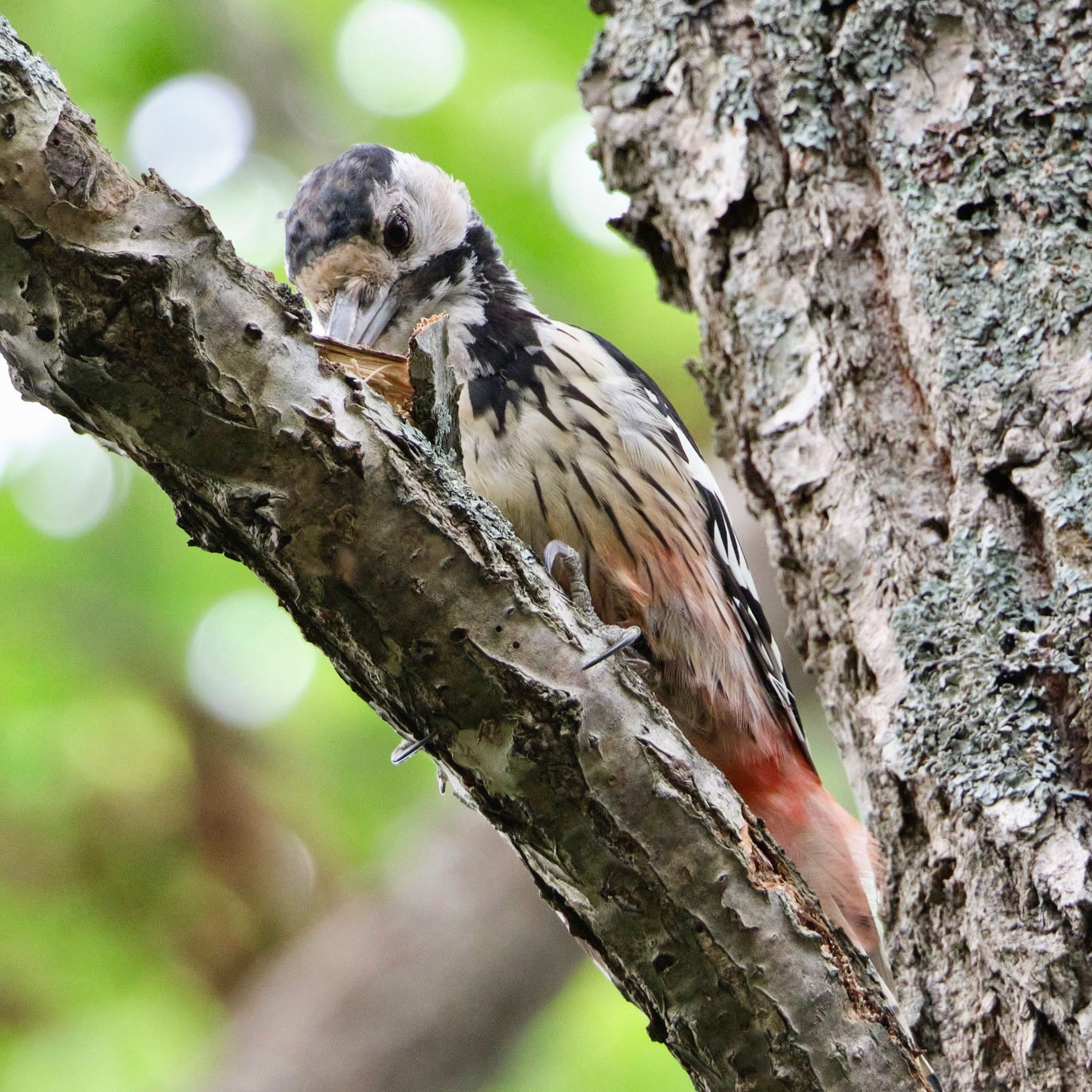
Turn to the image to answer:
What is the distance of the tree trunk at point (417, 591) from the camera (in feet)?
4.56

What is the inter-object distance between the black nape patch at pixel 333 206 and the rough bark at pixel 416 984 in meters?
2.21

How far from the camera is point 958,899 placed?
84.7 inches

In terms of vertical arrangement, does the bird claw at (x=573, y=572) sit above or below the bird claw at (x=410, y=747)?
above

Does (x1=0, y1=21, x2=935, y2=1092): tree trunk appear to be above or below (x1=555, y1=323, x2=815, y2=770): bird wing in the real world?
below

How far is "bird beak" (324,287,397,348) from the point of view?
2.97m

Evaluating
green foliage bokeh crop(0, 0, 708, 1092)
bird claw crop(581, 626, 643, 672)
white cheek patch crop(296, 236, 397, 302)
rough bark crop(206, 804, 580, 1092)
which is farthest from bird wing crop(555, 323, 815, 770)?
green foliage bokeh crop(0, 0, 708, 1092)

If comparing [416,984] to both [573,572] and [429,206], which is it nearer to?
[429,206]

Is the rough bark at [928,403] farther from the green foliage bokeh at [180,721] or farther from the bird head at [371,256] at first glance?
the green foliage bokeh at [180,721]

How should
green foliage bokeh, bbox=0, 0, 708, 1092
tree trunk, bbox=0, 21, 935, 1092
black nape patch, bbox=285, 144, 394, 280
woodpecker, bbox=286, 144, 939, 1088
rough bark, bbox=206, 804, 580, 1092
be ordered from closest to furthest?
tree trunk, bbox=0, 21, 935, 1092 → woodpecker, bbox=286, 144, 939, 1088 → black nape patch, bbox=285, 144, 394, 280 → rough bark, bbox=206, 804, 580, 1092 → green foliage bokeh, bbox=0, 0, 708, 1092

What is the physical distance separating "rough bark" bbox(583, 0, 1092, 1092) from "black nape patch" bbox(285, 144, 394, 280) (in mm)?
623

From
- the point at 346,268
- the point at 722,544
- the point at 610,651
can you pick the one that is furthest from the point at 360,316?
the point at 610,651

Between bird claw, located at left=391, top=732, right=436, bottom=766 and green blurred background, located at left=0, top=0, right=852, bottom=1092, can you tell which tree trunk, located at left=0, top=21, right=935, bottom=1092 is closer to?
bird claw, located at left=391, top=732, right=436, bottom=766

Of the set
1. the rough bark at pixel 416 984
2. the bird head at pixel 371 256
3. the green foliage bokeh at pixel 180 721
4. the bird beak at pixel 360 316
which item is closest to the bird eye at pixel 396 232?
the bird head at pixel 371 256

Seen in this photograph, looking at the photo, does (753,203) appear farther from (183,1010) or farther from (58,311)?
(183,1010)
